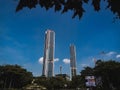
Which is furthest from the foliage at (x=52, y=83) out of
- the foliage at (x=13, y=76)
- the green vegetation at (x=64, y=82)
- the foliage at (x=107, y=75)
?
the foliage at (x=107, y=75)

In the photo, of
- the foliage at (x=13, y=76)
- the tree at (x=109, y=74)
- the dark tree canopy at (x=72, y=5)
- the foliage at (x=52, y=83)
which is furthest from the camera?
the foliage at (x=52, y=83)

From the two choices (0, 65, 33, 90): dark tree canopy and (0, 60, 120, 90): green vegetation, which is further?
(0, 65, 33, 90): dark tree canopy

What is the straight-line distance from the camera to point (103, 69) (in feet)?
241

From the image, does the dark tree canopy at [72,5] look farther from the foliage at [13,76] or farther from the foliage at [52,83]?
the foliage at [52,83]

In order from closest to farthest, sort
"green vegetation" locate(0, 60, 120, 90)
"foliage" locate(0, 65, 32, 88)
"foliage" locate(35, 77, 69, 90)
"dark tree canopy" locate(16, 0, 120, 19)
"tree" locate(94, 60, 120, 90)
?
"dark tree canopy" locate(16, 0, 120, 19) → "tree" locate(94, 60, 120, 90) → "green vegetation" locate(0, 60, 120, 90) → "foliage" locate(0, 65, 32, 88) → "foliage" locate(35, 77, 69, 90)

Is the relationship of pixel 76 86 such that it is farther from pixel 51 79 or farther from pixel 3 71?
pixel 3 71

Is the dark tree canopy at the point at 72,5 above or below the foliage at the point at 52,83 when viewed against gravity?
below

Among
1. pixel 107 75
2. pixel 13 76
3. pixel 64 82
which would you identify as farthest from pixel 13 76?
pixel 107 75

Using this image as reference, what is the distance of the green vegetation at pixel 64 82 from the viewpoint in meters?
72.9

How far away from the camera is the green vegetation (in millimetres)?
72856

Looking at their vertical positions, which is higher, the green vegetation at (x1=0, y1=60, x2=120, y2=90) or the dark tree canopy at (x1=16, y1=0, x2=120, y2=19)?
the green vegetation at (x1=0, y1=60, x2=120, y2=90)

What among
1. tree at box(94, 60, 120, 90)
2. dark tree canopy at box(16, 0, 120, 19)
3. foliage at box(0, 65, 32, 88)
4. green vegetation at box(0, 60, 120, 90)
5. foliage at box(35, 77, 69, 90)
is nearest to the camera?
dark tree canopy at box(16, 0, 120, 19)

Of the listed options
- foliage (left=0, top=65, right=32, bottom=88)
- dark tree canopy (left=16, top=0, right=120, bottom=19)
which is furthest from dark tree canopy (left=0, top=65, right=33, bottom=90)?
dark tree canopy (left=16, top=0, right=120, bottom=19)

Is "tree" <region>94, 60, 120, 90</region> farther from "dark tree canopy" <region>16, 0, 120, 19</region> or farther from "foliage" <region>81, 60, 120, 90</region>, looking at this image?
"dark tree canopy" <region>16, 0, 120, 19</region>
